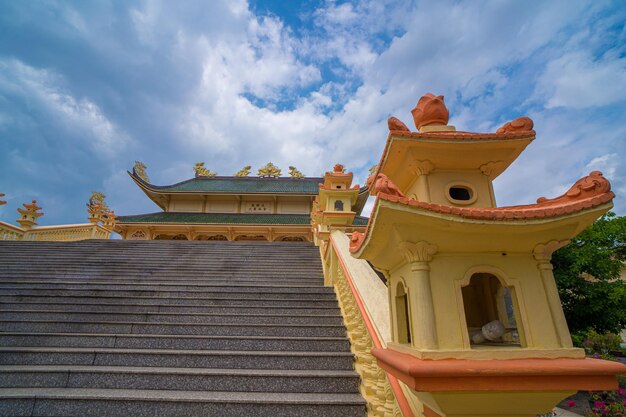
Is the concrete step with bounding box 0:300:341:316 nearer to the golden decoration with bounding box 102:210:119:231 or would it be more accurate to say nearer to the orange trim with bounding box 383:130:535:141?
the orange trim with bounding box 383:130:535:141

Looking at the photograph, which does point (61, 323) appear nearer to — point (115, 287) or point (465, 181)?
point (115, 287)

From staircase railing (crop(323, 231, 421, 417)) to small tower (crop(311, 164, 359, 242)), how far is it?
289cm

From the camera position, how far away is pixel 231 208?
23188 millimetres

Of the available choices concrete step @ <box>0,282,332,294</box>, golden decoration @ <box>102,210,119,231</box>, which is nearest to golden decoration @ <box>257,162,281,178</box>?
golden decoration @ <box>102,210,119,231</box>

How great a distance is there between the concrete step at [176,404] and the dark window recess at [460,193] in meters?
2.19

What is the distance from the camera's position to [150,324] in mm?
4562

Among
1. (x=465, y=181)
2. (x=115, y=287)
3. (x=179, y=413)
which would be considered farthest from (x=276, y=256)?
(x=465, y=181)

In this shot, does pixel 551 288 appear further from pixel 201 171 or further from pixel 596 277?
pixel 201 171

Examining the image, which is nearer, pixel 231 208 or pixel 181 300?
pixel 181 300

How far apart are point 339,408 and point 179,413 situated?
1590 millimetres

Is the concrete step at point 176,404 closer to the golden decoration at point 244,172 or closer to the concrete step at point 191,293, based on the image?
the concrete step at point 191,293

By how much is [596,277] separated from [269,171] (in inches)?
887

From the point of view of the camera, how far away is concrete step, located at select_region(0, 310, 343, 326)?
4.76 metres

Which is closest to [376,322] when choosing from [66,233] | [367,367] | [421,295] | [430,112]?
[367,367]
